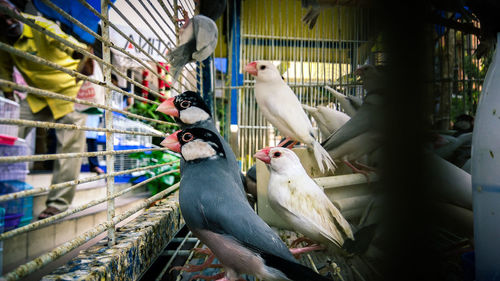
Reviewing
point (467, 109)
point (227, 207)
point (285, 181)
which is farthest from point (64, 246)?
point (467, 109)

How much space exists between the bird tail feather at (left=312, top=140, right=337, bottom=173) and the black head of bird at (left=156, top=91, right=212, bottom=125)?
29 centimetres

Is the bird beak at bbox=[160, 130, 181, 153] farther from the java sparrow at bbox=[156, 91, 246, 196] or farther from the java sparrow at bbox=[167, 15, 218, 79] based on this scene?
the java sparrow at bbox=[167, 15, 218, 79]

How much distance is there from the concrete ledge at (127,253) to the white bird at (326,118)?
0.51 m

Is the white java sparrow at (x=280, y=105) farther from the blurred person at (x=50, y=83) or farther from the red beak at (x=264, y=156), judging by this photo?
the blurred person at (x=50, y=83)

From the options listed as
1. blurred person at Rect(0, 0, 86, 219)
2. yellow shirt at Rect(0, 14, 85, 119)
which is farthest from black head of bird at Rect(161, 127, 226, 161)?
yellow shirt at Rect(0, 14, 85, 119)

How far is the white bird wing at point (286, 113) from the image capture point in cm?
62

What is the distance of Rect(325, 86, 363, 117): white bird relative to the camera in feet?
1.54

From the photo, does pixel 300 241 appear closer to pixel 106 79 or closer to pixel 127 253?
pixel 127 253

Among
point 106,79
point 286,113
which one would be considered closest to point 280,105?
point 286,113

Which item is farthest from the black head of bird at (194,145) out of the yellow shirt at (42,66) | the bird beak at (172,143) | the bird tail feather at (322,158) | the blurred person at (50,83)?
the yellow shirt at (42,66)

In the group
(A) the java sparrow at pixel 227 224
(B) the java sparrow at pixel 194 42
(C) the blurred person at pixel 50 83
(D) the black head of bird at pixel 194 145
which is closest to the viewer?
(A) the java sparrow at pixel 227 224

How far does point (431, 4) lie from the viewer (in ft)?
0.61

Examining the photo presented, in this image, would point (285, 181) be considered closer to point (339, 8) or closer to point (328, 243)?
→ point (328, 243)

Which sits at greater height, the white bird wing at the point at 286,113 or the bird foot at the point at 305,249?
the white bird wing at the point at 286,113
